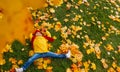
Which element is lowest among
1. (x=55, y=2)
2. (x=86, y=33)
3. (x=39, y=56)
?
(x=39, y=56)

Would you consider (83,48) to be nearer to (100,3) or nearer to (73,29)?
(73,29)

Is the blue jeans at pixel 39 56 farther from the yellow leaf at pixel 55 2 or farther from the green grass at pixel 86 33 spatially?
the yellow leaf at pixel 55 2

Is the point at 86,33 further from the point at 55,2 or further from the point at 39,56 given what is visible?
the point at 39,56

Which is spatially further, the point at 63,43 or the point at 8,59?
the point at 63,43

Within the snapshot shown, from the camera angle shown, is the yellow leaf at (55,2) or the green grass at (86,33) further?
the yellow leaf at (55,2)

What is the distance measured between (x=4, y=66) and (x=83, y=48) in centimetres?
271

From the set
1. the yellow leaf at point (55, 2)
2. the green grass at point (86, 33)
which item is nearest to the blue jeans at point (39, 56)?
the green grass at point (86, 33)

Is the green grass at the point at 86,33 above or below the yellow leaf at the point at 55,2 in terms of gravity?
below

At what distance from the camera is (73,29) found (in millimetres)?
9203

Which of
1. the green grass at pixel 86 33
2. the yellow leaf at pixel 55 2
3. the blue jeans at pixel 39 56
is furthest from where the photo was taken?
the yellow leaf at pixel 55 2

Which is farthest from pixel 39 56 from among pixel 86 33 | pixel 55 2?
pixel 55 2

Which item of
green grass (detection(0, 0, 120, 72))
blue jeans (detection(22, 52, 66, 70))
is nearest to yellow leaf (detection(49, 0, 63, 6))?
green grass (detection(0, 0, 120, 72))

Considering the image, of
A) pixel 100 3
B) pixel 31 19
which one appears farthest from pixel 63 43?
pixel 100 3

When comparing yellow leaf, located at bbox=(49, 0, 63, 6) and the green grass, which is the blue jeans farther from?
yellow leaf, located at bbox=(49, 0, 63, 6)
